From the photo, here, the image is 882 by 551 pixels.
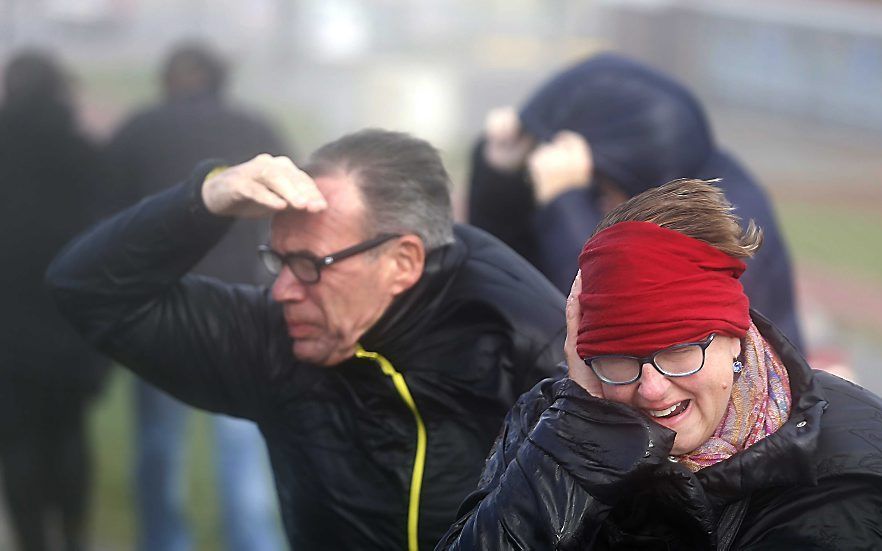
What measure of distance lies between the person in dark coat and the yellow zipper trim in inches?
33.3

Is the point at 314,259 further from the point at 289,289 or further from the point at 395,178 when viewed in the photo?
the point at 395,178

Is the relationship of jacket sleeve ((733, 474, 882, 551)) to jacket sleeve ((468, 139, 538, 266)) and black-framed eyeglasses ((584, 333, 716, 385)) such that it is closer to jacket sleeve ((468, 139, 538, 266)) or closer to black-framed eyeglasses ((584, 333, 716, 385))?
black-framed eyeglasses ((584, 333, 716, 385))

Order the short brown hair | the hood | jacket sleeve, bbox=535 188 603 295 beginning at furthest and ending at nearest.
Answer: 1. the hood
2. jacket sleeve, bbox=535 188 603 295
3. the short brown hair

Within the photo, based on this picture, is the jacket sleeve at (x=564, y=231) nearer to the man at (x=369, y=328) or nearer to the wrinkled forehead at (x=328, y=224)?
the man at (x=369, y=328)

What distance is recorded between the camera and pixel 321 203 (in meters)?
2.43

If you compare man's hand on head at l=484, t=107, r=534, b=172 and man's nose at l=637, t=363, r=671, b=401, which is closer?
man's nose at l=637, t=363, r=671, b=401

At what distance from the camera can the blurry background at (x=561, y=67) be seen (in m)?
11.5

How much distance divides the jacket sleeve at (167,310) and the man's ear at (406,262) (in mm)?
322

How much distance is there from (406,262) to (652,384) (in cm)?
84

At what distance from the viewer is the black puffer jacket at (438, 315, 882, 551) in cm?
177

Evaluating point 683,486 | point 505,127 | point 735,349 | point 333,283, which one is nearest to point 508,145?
point 505,127

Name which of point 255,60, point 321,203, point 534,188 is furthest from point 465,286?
point 255,60

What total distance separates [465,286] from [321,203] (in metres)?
0.35

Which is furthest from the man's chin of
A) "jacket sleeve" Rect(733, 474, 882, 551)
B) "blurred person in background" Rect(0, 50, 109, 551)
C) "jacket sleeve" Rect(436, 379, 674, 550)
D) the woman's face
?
"blurred person in background" Rect(0, 50, 109, 551)
